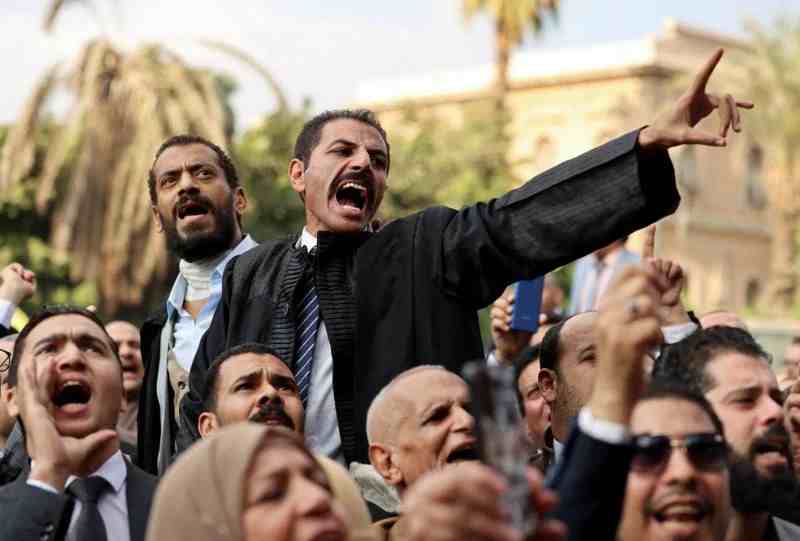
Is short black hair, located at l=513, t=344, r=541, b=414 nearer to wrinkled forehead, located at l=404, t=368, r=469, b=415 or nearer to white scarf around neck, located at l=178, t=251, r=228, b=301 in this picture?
white scarf around neck, located at l=178, t=251, r=228, b=301

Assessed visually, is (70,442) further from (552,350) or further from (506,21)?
(506,21)

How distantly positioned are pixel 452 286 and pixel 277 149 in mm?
23107

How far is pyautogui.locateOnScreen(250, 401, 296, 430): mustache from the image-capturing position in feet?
19.6

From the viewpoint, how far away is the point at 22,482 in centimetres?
529

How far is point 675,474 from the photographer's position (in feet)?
14.4

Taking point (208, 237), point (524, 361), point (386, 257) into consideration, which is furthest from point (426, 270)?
point (208, 237)

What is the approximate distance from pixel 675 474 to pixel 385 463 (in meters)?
1.43

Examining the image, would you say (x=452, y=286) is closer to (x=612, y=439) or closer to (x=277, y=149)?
(x=612, y=439)

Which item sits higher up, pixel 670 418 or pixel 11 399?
pixel 11 399

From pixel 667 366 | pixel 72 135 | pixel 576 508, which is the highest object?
pixel 72 135

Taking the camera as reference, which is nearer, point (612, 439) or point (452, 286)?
point (612, 439)

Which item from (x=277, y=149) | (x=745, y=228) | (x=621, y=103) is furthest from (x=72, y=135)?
(x=745, y=228)

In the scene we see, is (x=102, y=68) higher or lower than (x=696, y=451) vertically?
higher

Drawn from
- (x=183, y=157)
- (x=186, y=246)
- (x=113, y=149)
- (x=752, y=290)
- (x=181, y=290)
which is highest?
(x=752, y=290)
